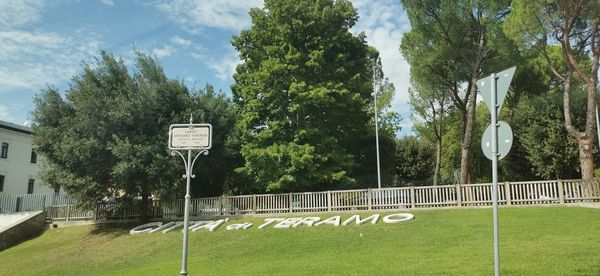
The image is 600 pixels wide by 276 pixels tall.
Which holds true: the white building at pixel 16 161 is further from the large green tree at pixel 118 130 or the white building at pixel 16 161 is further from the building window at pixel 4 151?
the large green tree at pixel 118 130

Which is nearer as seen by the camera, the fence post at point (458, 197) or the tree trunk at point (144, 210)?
the fence post at point (458, 197)

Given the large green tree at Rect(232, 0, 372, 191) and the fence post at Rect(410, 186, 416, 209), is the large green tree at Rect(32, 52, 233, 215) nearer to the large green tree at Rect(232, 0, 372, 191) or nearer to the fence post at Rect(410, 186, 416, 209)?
the large green tree at Rect(232, 0, 372, 191)

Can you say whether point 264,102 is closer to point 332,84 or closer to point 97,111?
point 332,84

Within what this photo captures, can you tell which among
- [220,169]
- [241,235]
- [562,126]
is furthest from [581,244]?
[220,169]

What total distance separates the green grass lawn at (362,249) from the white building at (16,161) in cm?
2059

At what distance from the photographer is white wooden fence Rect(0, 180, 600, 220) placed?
18203 millimetres

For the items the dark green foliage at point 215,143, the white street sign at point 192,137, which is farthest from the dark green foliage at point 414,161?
the white street sign at point 192,137

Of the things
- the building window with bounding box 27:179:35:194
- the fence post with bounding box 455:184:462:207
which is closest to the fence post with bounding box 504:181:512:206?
the fence post with bounding box 455:184:462:207

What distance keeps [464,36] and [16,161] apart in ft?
122

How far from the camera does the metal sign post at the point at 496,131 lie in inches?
237

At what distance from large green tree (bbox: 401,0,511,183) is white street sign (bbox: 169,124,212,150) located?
1919 cm

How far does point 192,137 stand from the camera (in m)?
10.4

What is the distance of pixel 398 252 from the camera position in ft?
41.9

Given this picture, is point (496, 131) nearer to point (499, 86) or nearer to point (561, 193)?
point (499, 86)
